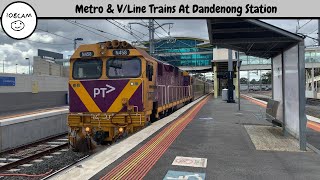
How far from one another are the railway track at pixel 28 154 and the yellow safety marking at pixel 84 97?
242cm

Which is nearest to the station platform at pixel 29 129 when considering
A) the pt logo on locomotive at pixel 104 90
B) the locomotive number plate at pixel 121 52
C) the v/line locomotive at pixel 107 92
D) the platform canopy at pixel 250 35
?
the v/line locomotive at pixel 107 92

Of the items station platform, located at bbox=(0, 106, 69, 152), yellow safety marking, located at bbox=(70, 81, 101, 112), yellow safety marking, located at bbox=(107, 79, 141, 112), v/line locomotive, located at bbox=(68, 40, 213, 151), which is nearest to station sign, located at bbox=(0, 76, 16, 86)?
station platform, located at bbox=(0, 106, 69, 152)

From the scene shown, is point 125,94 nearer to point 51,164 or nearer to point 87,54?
point 87,54

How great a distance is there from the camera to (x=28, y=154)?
11.7 metres

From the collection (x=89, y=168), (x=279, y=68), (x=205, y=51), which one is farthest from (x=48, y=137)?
(x=205, y=51)

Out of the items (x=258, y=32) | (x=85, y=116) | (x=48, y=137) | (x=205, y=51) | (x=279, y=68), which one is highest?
(x=205, y=51)

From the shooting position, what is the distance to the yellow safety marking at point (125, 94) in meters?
10.5

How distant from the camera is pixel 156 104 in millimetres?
12922

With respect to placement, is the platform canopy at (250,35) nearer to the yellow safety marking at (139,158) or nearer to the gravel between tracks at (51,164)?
the yellow safety marking at (139,158)

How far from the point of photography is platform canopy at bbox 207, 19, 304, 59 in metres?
8.44

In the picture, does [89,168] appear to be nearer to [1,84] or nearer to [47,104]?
[1,84]

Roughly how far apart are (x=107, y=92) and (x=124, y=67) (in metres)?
1.02

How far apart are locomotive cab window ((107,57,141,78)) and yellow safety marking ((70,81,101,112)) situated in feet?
3.32

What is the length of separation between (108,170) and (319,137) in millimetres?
8060
